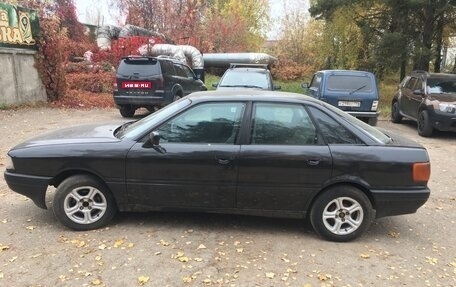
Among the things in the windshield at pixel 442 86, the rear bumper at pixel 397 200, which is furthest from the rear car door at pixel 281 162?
the windshield at pixel 442 86

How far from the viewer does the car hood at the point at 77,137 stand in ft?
15.8

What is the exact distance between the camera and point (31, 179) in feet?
15.4

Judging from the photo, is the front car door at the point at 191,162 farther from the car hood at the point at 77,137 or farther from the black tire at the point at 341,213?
the black tire at the point at 341,213

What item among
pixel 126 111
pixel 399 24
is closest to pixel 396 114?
pixel 399 24

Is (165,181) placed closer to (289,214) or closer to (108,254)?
(108,254)

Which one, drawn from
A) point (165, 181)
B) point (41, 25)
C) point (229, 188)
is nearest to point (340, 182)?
point (229, 188)

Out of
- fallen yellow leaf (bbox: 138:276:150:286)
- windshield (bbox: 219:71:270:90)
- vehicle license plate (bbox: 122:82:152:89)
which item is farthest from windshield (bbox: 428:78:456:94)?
fallen yellow leaf (bbox: 138:276:150:286)

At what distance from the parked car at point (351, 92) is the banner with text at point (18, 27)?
32.7 ft

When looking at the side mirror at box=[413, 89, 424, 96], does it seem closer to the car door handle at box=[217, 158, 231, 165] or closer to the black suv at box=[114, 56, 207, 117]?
the black suv at box=[114, 56, 207, 117]

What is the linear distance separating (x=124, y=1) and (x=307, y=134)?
3071cm

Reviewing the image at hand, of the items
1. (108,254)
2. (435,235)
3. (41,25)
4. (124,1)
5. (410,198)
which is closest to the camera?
(108,254)

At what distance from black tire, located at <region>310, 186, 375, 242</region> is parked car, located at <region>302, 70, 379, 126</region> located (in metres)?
7.09

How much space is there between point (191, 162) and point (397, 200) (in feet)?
7.23

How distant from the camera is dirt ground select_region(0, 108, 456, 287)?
387cm
